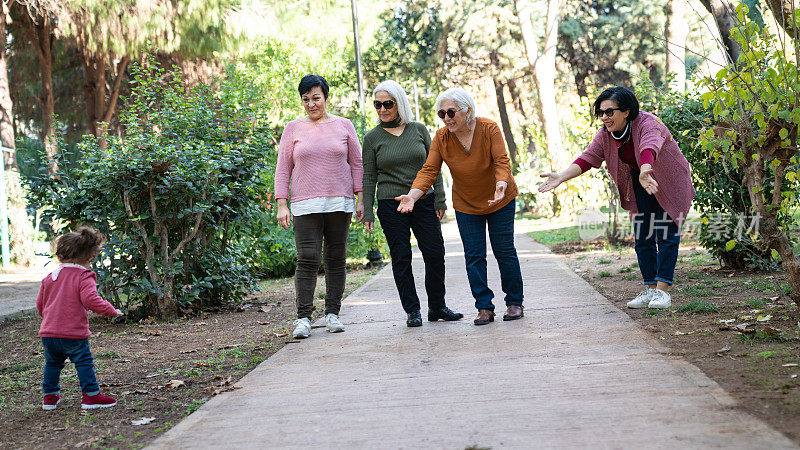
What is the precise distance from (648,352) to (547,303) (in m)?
2.40

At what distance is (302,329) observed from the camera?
623 centimetres

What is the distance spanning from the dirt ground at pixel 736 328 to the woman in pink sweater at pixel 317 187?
234cm

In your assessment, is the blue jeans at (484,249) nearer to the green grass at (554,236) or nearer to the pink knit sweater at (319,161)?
the pink knit sweater at (319,161)

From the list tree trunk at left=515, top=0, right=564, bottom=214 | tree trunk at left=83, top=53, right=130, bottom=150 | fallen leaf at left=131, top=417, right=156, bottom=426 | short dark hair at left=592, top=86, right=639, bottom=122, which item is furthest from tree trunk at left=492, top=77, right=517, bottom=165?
fallen leaf at left=131, top=417, right=156, bottom=426

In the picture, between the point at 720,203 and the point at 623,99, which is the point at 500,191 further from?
the point at 720,203

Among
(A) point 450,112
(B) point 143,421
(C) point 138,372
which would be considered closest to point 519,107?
(A) point 450,112

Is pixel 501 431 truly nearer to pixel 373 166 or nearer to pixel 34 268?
pixel 373 166

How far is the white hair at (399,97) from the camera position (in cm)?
606

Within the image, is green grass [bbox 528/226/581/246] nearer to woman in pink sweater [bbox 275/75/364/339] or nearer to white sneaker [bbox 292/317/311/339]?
woman in pink sweater [bbox 275/75/364/339]

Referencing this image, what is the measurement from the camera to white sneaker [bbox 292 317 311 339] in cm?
622

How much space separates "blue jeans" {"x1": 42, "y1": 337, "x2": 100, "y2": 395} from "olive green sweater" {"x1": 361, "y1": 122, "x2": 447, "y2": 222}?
238 centimetres

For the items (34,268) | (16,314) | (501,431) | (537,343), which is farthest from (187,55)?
(501,431)

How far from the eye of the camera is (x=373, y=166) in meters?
6.34

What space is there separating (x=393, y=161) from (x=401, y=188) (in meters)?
0.22
